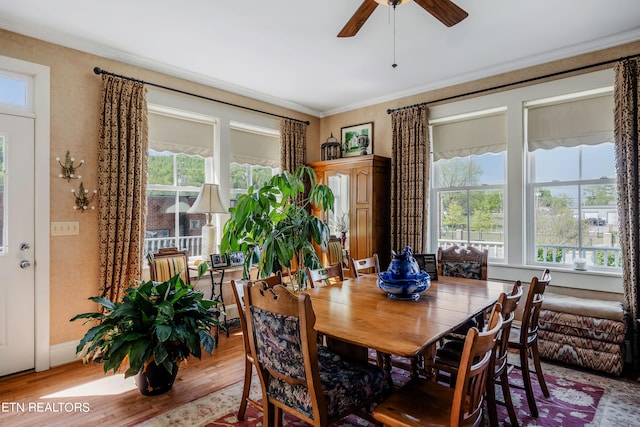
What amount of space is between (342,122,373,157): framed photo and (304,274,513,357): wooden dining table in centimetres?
249

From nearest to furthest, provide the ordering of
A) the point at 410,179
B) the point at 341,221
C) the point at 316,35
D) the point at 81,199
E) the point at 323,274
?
1. the point at 323,274
2. the point at 316,35
3. the point at 81,199
4. the point at 410,179
5. the point at 341,221

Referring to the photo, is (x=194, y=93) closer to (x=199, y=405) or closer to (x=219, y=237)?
(x=219, y=237)

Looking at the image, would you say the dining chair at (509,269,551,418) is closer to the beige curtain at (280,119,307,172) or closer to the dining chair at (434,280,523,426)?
the dining chair at (434,280,523,426)

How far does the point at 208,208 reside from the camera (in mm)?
3771

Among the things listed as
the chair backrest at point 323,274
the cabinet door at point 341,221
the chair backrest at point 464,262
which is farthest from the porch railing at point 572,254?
the chair backrest at point 323,274

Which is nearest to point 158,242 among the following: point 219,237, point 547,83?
point 219,237

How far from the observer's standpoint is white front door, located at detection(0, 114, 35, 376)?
9.45 feet

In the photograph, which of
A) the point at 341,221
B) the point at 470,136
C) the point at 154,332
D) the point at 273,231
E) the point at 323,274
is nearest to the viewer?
the point at 154,332

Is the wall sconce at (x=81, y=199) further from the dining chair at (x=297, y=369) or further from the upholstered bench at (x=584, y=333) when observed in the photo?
the upholstered bench at (x=584, y=333)

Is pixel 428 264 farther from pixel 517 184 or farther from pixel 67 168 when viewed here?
pixel 67 168

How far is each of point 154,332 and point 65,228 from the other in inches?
58.1

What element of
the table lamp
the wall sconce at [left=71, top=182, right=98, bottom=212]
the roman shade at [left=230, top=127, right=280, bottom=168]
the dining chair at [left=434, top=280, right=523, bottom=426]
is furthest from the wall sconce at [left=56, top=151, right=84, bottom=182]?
the dining chair at [left=434, top=280, right=523, bottom=426]

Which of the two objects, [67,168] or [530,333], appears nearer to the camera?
[530,333]

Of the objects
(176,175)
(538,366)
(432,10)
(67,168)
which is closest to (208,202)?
(176,175)
